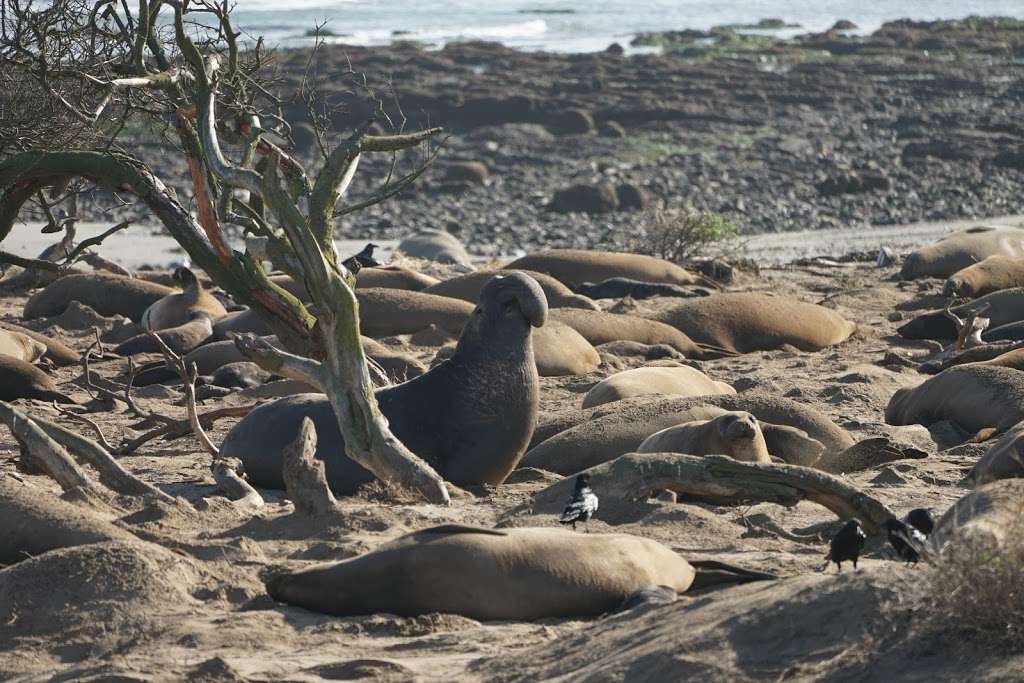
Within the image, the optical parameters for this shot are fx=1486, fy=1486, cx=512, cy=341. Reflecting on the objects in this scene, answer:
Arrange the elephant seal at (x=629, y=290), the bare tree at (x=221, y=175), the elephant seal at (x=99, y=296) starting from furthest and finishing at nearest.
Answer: the elephant seal at (x=629, y=290)
the elephant seal at (x=99, y=296)
the bare tree at (x=221, y=175)

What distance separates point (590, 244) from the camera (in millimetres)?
19609

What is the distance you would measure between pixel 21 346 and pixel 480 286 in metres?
3.89

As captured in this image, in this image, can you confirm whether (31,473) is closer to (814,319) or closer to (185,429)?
(185,429)

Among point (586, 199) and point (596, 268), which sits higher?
point (596, 268)

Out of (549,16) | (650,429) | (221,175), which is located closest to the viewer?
(221,175)

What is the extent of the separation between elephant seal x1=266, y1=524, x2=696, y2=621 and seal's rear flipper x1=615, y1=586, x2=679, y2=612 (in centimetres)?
6

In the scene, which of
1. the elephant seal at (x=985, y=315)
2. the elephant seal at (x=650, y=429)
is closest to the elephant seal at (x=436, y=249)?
the elephant seal at (x=985, y=315)

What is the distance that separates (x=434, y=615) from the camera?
4402 millimetres

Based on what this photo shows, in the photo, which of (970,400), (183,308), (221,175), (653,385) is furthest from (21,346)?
(970,400)

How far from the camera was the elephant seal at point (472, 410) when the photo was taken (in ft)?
22.2

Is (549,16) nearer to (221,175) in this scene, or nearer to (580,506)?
(221,175)

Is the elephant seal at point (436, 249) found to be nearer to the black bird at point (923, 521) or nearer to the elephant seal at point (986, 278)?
the elephant seal at point (986, 278)

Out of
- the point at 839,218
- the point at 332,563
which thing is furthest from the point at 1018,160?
the point at 332,563

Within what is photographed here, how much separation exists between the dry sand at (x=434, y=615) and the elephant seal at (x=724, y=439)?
482mm
